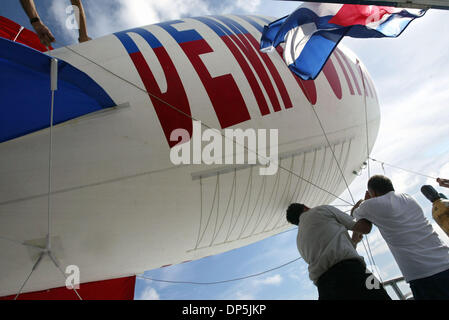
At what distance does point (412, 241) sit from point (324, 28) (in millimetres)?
2303

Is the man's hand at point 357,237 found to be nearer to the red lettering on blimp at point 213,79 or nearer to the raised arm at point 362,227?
the raised arm at point 362,227

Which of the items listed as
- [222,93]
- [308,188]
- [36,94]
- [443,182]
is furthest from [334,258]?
[36,94]

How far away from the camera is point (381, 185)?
212 cm

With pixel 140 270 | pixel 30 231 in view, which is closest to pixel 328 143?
pixel 140 270

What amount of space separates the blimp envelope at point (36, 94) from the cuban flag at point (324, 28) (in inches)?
87.2

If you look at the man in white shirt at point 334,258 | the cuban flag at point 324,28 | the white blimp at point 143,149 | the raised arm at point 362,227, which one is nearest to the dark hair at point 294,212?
the man in white shirt at point 334,258

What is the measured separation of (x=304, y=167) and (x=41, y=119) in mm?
3012

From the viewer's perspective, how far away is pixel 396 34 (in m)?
2.91

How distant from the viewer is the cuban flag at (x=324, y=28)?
2.89 m

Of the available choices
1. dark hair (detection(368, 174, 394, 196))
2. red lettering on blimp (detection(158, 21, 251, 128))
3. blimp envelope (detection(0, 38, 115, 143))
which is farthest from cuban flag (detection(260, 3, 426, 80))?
blimp envelope (detection(0, 38, 115, 143))

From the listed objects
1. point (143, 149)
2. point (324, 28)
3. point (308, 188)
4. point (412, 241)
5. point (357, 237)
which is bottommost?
point (412, 241)

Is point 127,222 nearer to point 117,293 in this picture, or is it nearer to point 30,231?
point 30,231

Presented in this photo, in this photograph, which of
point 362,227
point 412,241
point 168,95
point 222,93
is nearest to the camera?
point 412,241

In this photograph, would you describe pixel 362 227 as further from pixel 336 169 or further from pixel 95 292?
pixel 95 292
